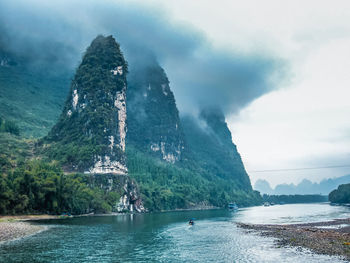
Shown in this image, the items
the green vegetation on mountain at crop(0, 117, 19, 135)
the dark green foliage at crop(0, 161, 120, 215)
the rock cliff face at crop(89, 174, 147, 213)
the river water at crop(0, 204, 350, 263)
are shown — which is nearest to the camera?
the river water at crop(0, 204, 350, 263)

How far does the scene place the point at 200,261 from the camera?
4509cm

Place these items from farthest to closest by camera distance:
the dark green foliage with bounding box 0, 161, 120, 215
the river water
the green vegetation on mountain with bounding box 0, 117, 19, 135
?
the green vegetation on mountain with bounding box 0, 117, 19, 135 → the dark green foliage with bounding box 0, 161, 120, 215 → the river water

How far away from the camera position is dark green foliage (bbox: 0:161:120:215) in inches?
3893

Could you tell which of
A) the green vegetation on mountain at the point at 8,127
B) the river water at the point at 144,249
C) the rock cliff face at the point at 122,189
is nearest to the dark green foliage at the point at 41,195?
the rock cliff face at the point at 122,189

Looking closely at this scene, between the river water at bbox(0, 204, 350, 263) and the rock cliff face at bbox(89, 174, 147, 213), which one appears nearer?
the river water at bbox(0, 204, 350, 263)

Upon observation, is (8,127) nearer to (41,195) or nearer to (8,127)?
(8,127)

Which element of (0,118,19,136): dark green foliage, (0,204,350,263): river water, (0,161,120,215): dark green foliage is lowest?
(0,204,350,263): river water

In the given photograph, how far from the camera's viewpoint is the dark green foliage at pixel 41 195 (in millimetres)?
98875

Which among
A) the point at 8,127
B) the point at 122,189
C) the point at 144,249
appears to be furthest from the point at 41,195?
the point at 8,127

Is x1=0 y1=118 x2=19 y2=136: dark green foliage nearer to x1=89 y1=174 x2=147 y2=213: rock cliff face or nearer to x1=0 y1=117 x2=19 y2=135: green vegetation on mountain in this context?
x1=0 y1=117 x2=19 y2=135: green vegetation on mountain

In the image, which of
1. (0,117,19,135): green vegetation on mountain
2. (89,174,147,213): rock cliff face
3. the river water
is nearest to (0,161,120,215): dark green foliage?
(89,174,147,213): rock cliff face

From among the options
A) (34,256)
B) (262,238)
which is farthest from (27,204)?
(262,238)

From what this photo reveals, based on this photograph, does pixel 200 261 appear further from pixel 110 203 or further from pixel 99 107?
pixel 99 107

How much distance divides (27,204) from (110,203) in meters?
51.0
